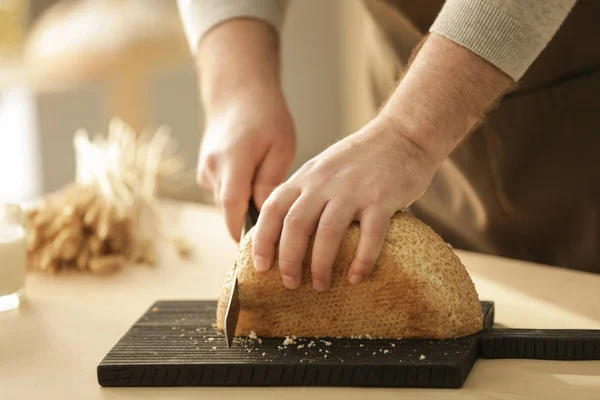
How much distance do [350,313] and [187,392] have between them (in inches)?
8.2

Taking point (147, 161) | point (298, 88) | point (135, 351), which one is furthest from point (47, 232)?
point (298, 88)

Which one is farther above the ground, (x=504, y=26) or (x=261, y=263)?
(x=504, y=26)

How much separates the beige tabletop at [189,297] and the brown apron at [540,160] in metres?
0.12

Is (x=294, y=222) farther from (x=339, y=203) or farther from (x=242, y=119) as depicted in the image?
(x=242, y=119)

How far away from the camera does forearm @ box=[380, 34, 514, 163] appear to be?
102cm

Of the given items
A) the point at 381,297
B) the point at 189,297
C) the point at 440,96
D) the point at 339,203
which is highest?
the point at 440,96

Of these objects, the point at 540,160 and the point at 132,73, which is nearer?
the point at 540,160

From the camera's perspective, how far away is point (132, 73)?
4.34 meters

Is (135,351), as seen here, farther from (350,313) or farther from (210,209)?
(210,209)

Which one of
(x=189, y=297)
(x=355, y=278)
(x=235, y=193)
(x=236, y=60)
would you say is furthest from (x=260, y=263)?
(x=236, y=60)

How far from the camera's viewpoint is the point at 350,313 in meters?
0.98

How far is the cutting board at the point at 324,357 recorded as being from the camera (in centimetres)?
87

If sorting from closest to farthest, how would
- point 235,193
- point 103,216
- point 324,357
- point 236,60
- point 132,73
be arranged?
1. point 324,357
2. point 235,193
3. point 236,60
4. point 103,216
5. point 132,73

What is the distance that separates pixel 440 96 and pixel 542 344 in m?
0.32
